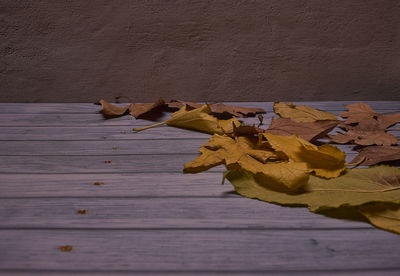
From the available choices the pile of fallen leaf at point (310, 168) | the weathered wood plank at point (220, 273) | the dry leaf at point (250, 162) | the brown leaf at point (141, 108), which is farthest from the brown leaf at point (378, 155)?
the brown leaf at point (141, 108)

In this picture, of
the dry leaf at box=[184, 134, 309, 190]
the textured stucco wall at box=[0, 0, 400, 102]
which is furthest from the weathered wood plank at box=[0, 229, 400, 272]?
the textured stucco wall at box=[0, 0, 400, 102]

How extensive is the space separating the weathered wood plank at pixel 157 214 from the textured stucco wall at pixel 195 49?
4.14 feet

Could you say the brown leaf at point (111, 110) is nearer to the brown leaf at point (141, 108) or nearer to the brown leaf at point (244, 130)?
the brown leaf at point (141, 108)

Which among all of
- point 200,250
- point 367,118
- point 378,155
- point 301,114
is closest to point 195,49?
point 301,114

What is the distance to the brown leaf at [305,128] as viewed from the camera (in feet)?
3.35

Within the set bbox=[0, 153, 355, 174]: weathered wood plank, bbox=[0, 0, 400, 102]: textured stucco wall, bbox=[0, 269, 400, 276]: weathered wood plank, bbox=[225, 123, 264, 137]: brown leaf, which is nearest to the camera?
bbox=[0, 269, 400, 276]: weathered wood plank

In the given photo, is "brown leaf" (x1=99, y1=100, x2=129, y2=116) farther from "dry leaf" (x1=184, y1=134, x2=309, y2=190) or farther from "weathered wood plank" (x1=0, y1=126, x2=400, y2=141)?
"dry leaf" (x1=184, y1=134, x2=309, y2=190)

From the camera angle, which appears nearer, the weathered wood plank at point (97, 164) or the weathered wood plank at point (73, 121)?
the weathered wood plank at point (97, 164)

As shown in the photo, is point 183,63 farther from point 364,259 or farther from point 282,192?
point 364,259

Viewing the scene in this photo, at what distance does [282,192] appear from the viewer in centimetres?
71

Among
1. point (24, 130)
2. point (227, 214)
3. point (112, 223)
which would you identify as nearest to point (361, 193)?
point (227, 214)

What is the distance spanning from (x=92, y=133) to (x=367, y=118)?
96 centimetres

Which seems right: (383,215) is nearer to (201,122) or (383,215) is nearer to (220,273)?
(220,273)

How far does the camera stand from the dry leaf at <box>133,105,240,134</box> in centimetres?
115
